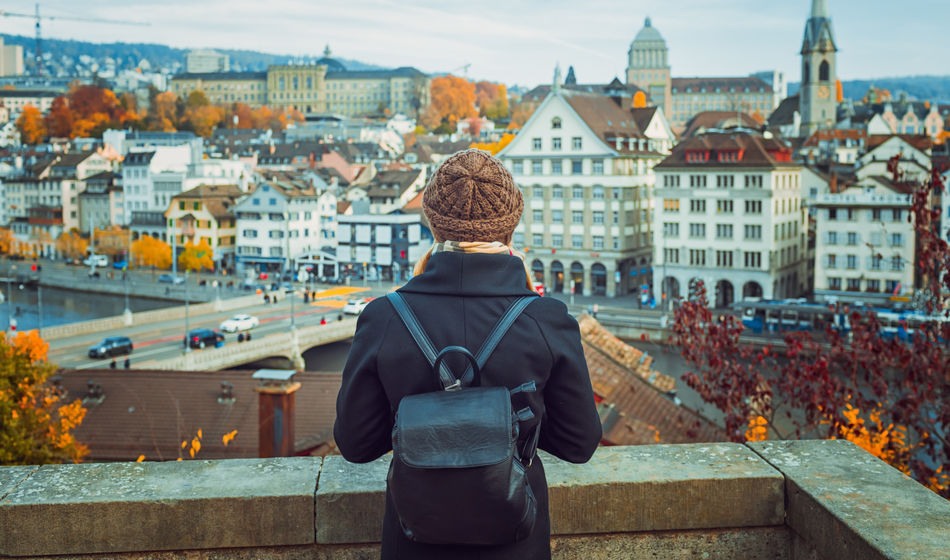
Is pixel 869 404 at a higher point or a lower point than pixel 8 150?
lower

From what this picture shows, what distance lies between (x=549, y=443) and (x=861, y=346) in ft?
27.4

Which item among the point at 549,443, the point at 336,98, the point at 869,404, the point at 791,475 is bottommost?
the point at 869,404

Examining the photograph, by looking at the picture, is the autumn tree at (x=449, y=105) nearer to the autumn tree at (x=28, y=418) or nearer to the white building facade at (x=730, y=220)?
the white building facade at (x=730, y=220)

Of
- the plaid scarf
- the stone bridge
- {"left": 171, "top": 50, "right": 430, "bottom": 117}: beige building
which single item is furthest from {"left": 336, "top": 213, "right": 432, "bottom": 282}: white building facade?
{"left": 171, "top": 50, "right": 430, "bottom": 117}: beige building

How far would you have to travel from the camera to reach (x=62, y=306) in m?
59.9

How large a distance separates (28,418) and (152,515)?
14.5 m

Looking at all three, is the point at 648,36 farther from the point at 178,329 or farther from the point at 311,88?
the point at 178,329

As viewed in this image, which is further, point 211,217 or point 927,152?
point 211,217

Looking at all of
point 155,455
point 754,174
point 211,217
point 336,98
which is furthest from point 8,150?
point 155,455

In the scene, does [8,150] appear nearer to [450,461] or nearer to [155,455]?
[155,455]

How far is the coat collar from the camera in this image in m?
2.75

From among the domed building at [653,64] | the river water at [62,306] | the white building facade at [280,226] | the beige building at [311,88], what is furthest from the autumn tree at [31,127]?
the domed building at [653,64]

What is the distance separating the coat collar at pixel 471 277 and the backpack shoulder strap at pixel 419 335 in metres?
0.05

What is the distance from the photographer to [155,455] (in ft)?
64.5
